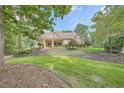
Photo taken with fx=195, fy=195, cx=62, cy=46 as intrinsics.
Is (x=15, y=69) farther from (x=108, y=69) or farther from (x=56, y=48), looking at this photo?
(x=108, y=69)

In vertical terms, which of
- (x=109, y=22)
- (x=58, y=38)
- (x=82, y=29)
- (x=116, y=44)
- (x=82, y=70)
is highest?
(x=109, y=22)

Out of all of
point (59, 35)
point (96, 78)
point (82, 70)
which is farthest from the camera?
point (59, 35)

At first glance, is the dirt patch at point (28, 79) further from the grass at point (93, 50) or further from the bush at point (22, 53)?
the grass at point (93, 50)

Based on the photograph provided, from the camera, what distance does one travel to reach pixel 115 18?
344 cm

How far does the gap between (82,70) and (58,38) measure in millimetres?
871

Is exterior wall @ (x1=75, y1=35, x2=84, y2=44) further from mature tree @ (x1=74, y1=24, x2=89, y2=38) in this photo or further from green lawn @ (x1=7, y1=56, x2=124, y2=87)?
green lawn @ (x1=7, y1=56, x2=124, y2=87)

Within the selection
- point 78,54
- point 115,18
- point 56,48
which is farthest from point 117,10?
point 56,48

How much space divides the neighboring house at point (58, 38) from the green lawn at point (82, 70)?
1.07 ft

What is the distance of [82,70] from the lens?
9.83ft

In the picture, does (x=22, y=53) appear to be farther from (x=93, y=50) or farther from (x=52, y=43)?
(x=93, y=50)

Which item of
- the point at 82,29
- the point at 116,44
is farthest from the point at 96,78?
the point at 82,29

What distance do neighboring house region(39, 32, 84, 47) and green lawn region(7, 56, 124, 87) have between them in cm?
33

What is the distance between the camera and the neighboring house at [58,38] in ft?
11.1

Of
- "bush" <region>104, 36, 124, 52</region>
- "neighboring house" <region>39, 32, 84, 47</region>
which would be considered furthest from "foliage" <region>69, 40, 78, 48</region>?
"bush" <region>104, 36, 124, 52</region>
